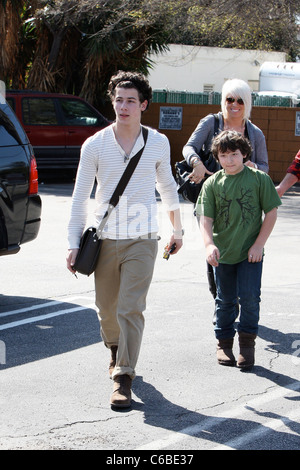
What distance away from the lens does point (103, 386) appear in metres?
5.12

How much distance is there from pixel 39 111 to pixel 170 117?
12.7ft

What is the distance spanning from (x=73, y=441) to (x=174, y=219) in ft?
5.26

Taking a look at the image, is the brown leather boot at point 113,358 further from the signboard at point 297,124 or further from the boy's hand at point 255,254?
the signboard at point 297,124

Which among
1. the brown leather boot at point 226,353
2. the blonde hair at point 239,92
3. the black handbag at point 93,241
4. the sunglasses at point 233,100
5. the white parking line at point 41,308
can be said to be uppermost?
the blonde hair at point 239,92

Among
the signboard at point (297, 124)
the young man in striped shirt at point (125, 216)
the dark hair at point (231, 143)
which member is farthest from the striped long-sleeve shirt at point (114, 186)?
the signboard at point (297, 124)

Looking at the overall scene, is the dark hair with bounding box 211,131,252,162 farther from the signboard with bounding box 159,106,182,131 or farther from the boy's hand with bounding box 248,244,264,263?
the signboard with bounding box 159,106,182,131

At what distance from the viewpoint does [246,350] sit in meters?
5.50

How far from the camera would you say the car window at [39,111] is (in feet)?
59.0

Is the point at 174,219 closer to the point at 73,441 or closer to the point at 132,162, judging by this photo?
the point at 132,162

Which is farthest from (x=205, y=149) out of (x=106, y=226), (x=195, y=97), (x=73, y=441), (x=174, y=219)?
(x=195, y=97)

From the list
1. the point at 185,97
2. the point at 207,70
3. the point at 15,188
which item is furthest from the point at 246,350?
the point at 207,70

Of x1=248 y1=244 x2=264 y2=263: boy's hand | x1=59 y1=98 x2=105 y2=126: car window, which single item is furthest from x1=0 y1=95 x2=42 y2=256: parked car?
x1=59 y1=98 x2=105 y2=126: car window

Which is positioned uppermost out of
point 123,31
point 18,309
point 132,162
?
point 123,31

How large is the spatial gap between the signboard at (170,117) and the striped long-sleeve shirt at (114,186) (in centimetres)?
1570
